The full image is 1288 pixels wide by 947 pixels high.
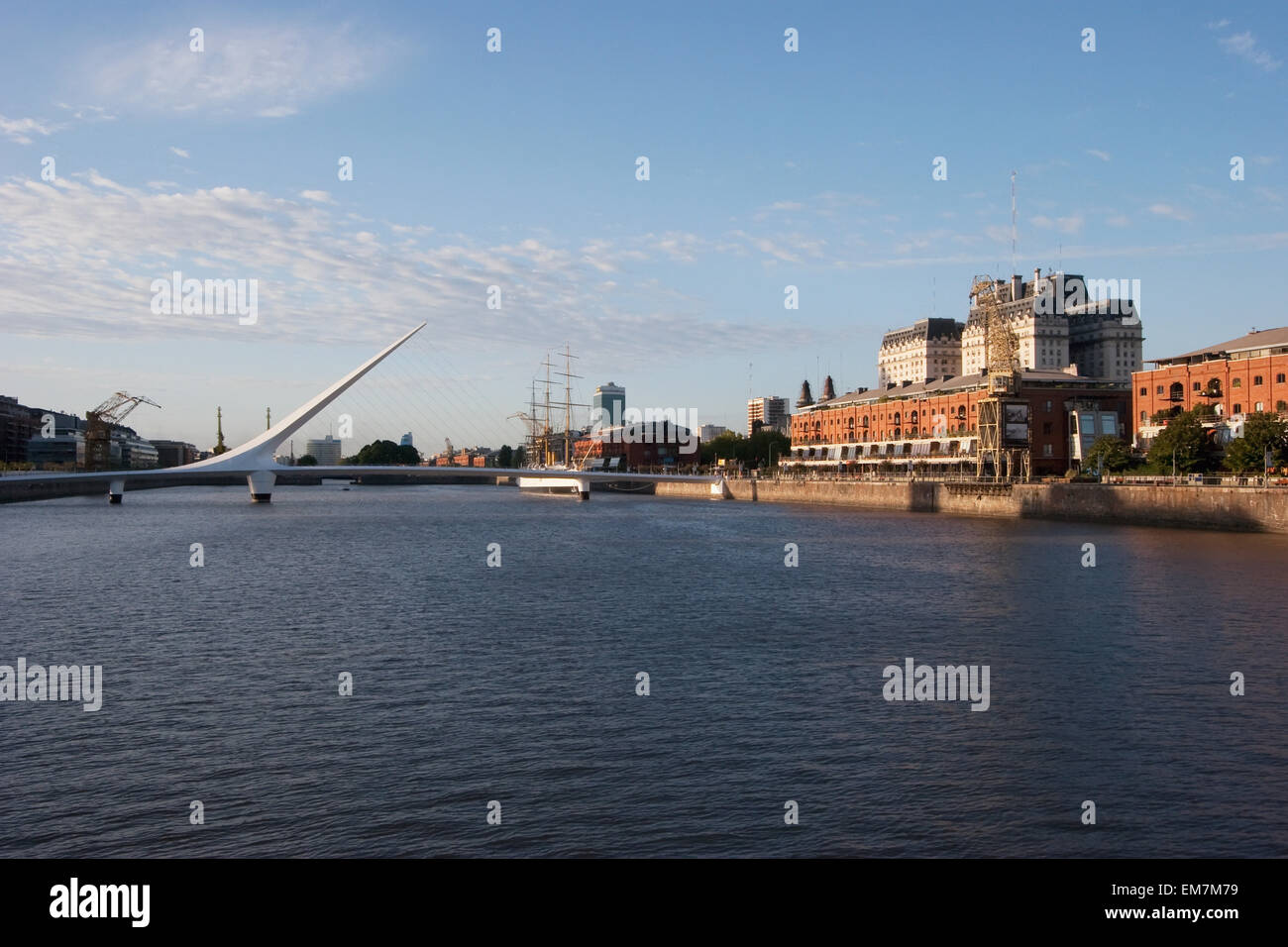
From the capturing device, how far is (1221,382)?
6312 centimetres

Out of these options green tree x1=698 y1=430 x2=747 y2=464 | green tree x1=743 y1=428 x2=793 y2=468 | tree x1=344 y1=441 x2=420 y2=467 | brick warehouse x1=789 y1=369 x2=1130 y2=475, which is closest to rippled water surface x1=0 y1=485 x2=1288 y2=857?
brick warehouse x1=789 y1=369 x2=1130 y2=475

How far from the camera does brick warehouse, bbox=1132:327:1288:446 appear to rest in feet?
193

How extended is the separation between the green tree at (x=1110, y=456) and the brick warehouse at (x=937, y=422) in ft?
24.4

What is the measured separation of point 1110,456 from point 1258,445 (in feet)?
43.3

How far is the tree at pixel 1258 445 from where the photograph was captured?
49875mm

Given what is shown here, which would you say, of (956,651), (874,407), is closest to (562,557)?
(956,651)

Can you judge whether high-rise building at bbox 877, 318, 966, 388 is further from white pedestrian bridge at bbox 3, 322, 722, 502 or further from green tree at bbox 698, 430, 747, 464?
white pedestrian bridge at bbox 3, 322, 722, 502

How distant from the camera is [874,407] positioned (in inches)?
4043

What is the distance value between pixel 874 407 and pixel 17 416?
115 metres

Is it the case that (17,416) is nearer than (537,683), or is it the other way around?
(537,683)

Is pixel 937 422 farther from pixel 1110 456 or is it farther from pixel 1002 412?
pixel 1110 456

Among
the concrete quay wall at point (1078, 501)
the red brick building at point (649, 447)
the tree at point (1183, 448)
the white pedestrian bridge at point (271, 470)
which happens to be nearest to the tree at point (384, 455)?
the red brick building at point (649, 447)

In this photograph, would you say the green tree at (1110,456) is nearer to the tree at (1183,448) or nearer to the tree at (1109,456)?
the tree at (1109,456)
